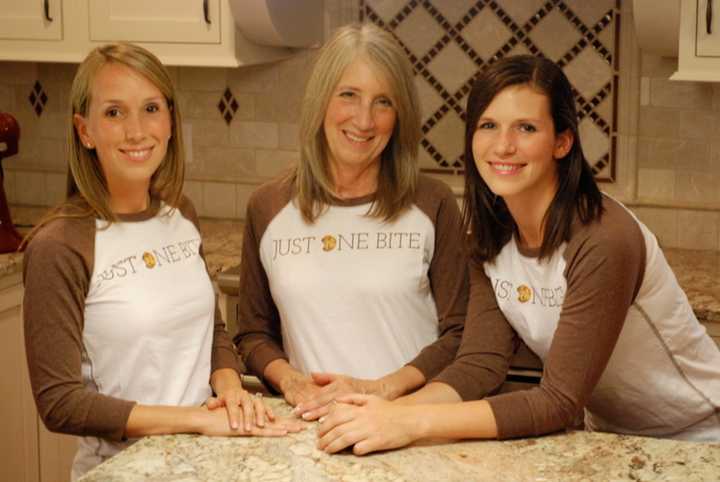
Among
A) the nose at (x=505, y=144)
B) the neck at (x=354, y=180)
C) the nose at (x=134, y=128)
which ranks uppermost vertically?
the nose at (x=134, y=128)

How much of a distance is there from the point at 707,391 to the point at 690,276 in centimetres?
103

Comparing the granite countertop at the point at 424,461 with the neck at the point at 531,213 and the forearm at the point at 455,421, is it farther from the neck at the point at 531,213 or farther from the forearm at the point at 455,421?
the neck at the point at 531,213

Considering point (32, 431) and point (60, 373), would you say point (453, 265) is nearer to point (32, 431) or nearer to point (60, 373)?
point (60, 373)

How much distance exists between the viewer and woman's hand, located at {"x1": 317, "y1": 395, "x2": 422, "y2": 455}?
187 centimetres

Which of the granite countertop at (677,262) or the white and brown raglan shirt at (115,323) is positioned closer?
the white and brown raglan shirt at (115,323)

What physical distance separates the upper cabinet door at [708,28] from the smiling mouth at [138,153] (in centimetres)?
161

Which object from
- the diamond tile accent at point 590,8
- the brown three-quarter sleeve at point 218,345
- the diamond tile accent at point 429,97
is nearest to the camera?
the brown three-quarter sleeve at point 218,345

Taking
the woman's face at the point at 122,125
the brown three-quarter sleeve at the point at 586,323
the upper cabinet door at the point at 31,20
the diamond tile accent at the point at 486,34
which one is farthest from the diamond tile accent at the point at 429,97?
the brown three-quarter sleeve at the point at 586,323

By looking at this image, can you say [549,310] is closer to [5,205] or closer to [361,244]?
[361,244]

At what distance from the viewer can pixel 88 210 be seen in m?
2.15

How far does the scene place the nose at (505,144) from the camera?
2111 mm

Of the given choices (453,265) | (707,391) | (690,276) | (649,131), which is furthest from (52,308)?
(649,131)

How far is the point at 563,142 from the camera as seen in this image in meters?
2.14

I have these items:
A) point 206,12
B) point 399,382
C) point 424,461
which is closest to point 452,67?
point 206,12
